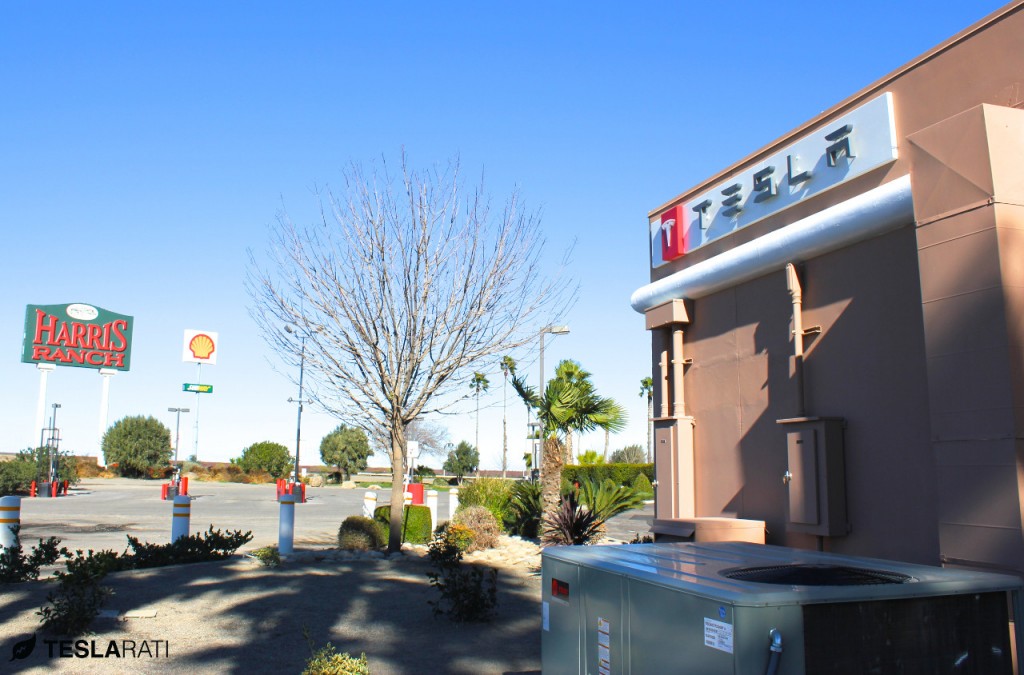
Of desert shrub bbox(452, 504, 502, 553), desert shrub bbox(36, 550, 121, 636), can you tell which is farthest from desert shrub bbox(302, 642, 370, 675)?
desert shrub bbox(452, 504, 502, 553)

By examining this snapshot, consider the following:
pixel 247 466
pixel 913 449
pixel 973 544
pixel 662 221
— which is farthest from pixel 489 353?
pixel 247 466

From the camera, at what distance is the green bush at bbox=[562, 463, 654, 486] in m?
35.9

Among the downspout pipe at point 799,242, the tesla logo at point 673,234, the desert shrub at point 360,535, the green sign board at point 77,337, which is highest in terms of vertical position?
the green sign board at point 77,337

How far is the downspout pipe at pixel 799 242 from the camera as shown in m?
7.52

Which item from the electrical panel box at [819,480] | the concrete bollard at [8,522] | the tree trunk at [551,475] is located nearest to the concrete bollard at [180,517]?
the concrete bollard at [8,522]

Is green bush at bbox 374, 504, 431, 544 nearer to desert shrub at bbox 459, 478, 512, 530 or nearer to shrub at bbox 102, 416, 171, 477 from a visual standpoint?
desert shrub at bbox 459, 478, 512, 530

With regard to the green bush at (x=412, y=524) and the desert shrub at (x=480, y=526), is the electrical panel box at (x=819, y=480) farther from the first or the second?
the green bush at (x=412, y=524)

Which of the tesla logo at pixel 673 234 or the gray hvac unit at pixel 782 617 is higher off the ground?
the tesla logo at pixel 673 234

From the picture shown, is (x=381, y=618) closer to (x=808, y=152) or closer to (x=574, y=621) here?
(x=574, y=621)

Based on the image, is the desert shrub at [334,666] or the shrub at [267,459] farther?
the shrub at [267,459]

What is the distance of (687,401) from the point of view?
35.4 feet

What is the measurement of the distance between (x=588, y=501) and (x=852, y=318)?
7701 millimetres

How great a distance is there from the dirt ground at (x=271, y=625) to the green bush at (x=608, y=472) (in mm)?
22785

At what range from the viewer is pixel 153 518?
934 inches
